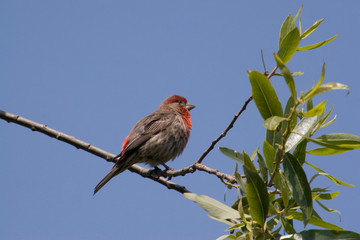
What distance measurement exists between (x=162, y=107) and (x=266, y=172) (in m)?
6.58

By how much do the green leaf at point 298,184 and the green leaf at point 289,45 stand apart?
25.6 inches

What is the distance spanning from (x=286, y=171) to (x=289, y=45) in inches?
31.4

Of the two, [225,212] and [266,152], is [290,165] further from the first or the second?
[225,212]

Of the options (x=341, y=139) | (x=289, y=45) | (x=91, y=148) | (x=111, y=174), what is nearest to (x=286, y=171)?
(x=341, y=139)

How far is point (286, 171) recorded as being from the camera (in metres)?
2.57

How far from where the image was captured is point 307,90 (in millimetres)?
2451

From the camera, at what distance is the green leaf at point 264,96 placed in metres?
2.51

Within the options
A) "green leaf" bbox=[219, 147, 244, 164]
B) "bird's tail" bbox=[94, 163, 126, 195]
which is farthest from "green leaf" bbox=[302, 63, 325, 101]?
"bird's tail" bbox=[94, 163, 126, 195]

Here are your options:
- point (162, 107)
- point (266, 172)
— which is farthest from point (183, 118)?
point (266, 172)

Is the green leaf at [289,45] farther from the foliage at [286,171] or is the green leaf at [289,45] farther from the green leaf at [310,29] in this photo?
the green leaf at [310,29]

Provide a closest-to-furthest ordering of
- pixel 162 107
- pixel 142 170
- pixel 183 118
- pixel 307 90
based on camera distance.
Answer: pixel 307 90 < pixel 142 170 < pixel 183 118 < pixel 162 107

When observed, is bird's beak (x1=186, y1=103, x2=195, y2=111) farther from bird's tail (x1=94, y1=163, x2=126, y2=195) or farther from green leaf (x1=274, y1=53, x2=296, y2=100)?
green leaf (x1=274, y1=53, x2=296, y2=100)

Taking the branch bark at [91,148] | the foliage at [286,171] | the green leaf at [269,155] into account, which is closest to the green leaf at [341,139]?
the foliage at [286,171]

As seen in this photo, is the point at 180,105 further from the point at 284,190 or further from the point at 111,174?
the point at 284,190
